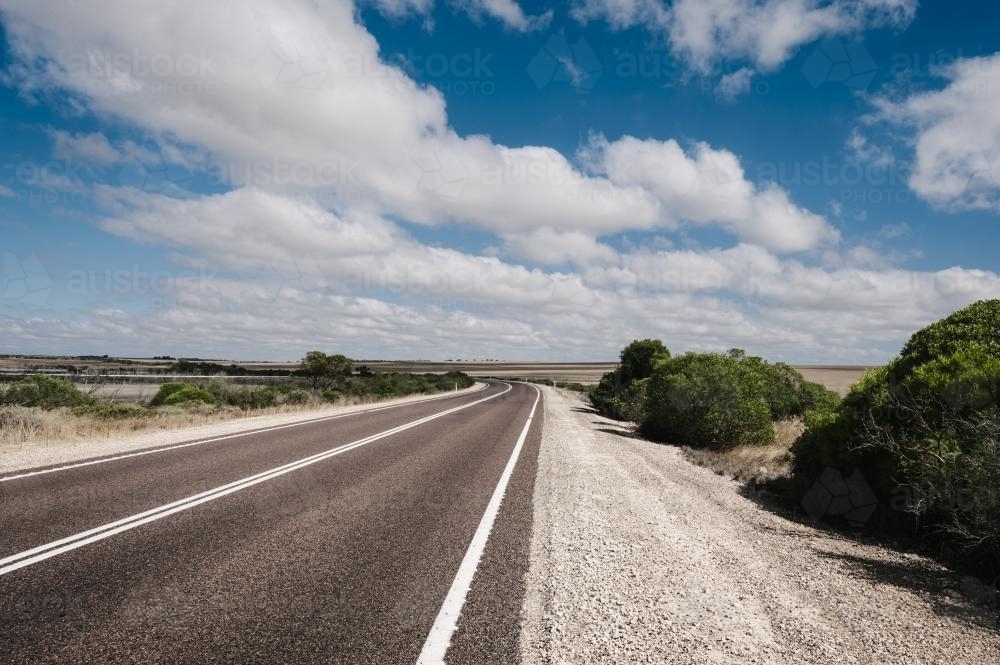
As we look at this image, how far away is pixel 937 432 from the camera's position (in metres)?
6.44

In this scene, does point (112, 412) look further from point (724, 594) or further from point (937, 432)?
point (937, 432)

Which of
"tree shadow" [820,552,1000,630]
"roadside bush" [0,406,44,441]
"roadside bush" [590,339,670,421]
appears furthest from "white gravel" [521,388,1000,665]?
"roadside bush" [590,339,670,421]

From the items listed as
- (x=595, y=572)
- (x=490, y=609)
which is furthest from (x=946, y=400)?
(x=490, y=609)

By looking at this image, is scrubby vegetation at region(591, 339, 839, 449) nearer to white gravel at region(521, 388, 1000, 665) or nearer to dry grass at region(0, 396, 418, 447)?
white gravel at region(521, 388, 1000, 665)

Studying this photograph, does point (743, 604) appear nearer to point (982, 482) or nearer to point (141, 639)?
point (982, 482)

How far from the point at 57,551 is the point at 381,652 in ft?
11.6

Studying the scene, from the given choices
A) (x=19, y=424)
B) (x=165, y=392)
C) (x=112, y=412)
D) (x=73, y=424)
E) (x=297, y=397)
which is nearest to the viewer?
(x=19, y=424)

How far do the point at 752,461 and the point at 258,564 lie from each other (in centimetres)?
1282

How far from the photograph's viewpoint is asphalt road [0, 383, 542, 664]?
3.37 meters

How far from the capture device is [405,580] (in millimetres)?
4441

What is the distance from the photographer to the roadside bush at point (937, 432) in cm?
559

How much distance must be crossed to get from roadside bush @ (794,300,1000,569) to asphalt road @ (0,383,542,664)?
476cm

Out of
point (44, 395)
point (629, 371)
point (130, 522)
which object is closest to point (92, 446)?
point (130, 522)

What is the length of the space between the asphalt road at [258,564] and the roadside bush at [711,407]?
395 inches
